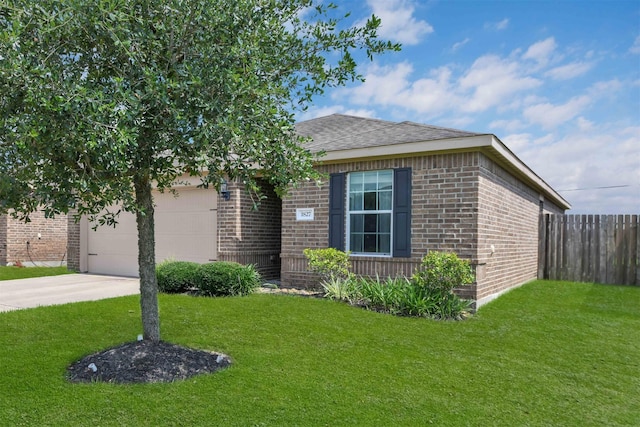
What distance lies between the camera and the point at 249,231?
10.7 metres

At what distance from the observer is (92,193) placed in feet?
12.3

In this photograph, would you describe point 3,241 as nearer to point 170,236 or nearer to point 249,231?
point 170,236

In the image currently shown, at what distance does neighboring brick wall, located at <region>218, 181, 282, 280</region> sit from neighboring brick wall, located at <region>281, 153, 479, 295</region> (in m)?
1.98

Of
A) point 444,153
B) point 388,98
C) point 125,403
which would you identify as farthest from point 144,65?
point 388,98

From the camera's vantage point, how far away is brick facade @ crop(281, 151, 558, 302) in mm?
7695

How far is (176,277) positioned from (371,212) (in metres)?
4.04

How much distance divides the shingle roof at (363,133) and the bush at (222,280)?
2866 mm

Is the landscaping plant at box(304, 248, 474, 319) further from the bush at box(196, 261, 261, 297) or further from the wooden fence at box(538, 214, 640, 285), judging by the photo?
the wooden fence at box(538, 214, 640, 285)

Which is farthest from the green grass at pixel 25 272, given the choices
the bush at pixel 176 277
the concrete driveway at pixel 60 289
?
the bush at pixel 176 277

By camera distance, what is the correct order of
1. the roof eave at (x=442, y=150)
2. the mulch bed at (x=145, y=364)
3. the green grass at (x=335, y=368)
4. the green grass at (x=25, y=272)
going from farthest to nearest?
the green grass at (x=25, y=272)
the roof eave at (x=442, y=150)
the mulch bed at (x=145, y=364)
the green grass at (x=335, y=368)

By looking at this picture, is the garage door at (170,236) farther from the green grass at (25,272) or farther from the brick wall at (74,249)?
the green grass at (25,272)

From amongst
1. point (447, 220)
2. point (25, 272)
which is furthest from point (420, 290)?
point (25, 272)

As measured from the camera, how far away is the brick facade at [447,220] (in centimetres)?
770

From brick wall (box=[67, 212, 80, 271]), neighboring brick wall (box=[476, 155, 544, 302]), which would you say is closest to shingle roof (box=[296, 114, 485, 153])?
neighboring brick wall (box=[476, 155, 544, 302])
